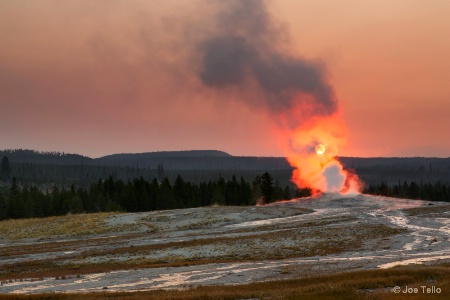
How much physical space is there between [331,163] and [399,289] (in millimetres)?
111360

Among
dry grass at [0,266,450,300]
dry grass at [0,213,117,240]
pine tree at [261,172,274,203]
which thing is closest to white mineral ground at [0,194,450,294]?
dry grass at [0,213,117,240]

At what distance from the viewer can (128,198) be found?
123m

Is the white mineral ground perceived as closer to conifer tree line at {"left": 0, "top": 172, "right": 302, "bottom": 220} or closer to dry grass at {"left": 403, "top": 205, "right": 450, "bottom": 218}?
dry grass at {"left": 403, "top": 205, "right": 450, "bottom": 218}

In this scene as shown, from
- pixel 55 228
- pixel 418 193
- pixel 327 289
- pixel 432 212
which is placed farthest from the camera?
pixel 418 193

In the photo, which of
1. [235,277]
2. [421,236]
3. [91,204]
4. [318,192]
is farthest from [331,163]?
[235,277]

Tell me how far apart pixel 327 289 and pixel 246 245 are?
29012 millimetres

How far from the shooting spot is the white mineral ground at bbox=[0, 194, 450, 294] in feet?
114

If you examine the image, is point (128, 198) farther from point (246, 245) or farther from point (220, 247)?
point (246, 245)

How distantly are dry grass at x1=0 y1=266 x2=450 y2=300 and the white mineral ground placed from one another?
12.2ft

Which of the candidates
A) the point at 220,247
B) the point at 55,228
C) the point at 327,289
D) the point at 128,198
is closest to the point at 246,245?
the point at 220,247

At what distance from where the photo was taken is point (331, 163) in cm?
13375

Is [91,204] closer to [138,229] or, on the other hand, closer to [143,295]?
[138,229]

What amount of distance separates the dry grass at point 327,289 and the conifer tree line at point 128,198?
91.7 m

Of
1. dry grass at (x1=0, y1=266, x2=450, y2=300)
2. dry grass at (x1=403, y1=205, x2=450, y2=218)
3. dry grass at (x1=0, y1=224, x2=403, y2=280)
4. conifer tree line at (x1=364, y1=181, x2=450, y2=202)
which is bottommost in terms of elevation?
dry grass at (x1=0, y1=224, x2=403, y2=280)
